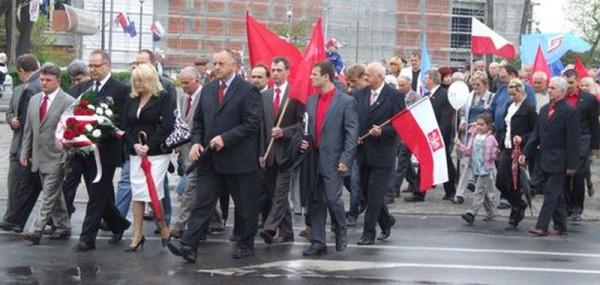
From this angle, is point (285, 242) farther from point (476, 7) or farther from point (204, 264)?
point (476, 7)

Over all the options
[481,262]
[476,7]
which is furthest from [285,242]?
[476,7]

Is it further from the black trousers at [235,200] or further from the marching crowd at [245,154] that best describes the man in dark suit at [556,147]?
the black trousers at [235,200]

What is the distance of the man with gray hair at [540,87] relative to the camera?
13.9 metres

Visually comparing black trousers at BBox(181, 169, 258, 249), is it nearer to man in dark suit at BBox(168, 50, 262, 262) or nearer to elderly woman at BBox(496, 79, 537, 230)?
man in dark suit at BBox(168, 50, 262, 262)

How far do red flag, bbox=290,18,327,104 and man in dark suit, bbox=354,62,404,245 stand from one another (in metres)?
0.54

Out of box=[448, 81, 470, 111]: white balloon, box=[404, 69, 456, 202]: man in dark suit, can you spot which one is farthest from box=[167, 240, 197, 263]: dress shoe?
box=[448, 81, 470, 111]: white balloon

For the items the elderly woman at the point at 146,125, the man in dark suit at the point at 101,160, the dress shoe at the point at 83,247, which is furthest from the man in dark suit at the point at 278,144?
the dress shoe at the point at 83,247

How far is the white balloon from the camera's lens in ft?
48.2

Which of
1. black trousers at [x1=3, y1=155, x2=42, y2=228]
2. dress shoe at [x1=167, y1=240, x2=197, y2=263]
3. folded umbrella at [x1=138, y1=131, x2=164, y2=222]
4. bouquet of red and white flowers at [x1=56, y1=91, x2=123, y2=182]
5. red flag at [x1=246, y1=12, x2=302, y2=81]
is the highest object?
red flag at [x1=246, y1=12, x2=302, y2=81]

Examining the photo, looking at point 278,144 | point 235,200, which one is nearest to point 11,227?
point 235,200

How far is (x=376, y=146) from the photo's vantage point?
11.2 metres

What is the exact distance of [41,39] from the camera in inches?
2904

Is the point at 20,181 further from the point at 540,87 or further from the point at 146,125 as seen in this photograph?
the point at 540,87

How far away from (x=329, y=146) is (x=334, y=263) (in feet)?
3.85
